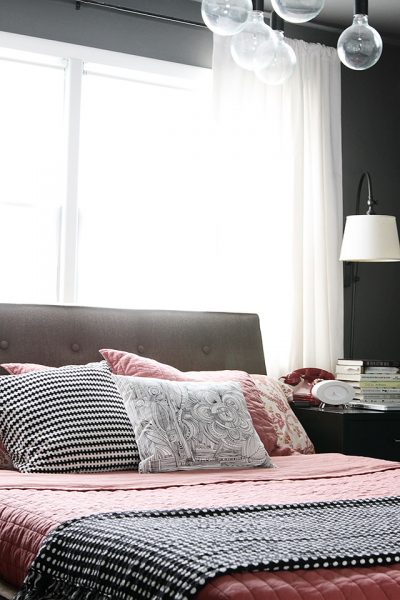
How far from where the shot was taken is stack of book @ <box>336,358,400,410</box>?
421 cm

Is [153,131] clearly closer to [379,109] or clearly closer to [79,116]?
[79,116]

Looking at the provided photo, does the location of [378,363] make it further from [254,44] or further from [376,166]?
[254,44]

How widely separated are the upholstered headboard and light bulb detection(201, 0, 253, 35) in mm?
1774

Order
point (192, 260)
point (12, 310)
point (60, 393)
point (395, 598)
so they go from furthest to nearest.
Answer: point (192, 260), point (12, 310), point (60, 393), point (395, 598)

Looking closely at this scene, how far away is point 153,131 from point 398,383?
164 cm

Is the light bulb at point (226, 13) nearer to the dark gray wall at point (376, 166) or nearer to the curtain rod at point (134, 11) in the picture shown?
the curtain rod at point (134, 11)

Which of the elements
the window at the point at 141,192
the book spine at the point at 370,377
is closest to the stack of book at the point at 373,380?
the book spine at the point at 370,377

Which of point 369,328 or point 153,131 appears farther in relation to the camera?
point 369,328

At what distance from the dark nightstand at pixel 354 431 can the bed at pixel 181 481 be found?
0.88ft

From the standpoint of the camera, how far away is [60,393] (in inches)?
118

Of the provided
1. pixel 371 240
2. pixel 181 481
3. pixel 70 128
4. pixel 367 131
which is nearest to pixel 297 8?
pixel 181 481

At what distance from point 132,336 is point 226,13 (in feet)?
6.29

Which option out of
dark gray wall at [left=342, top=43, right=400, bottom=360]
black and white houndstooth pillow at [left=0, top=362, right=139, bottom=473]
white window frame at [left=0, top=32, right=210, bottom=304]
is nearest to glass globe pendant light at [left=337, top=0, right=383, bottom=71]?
black and white houndstooth pillow at [left=0, top=362, right=139, bottom=473]

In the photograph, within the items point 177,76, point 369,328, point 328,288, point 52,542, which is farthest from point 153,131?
point 52,542
